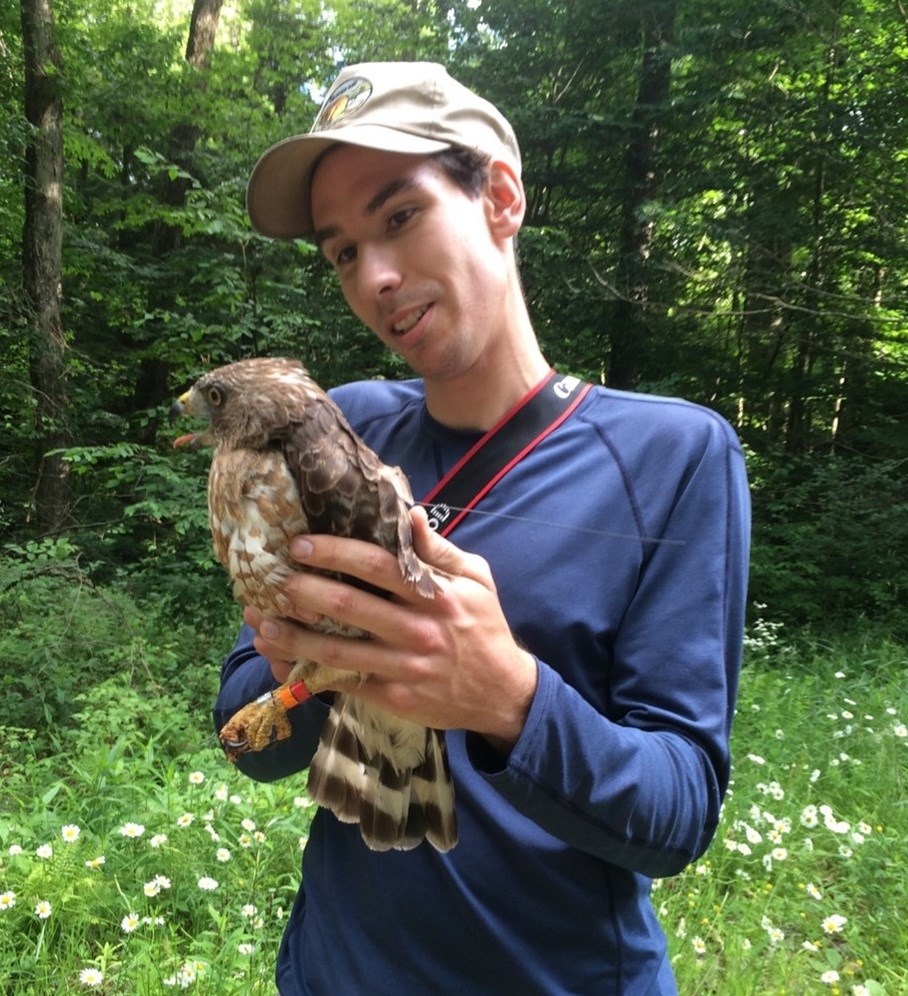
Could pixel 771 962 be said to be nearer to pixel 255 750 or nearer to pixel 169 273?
pixel 255 750

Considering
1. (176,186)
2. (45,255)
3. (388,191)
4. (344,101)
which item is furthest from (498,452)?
(176,186)

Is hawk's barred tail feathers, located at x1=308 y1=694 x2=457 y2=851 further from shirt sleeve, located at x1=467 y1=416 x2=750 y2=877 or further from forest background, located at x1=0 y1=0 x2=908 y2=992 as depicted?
forest background, located at x1=0 y1=0 x2=908 y2=992

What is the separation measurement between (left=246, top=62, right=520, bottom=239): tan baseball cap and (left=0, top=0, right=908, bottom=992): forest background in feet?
14.7

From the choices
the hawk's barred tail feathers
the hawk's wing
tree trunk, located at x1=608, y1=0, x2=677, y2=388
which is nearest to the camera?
the hawk's wing

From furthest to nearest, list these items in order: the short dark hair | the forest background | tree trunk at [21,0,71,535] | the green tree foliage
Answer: the green tree foliage → tree trunk at [21,0,71,535] → the forest background → the short dark hair

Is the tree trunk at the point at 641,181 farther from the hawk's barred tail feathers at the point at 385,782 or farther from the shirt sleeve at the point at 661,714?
the hawk's barred tail feathers at the point at 385,782

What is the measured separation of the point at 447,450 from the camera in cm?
166

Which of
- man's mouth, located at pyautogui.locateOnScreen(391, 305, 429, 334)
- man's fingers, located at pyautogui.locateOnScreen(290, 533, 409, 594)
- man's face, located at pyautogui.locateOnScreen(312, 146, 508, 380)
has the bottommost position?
man's fingers, located at pyautogui.locateOnScreen(290, 533, 409, 594)

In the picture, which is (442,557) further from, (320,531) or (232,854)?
(232,854)

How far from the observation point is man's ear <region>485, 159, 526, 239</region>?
166cm

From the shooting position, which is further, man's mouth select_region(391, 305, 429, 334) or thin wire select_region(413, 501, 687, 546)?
man's mouth select_region(391, 305, 429, 334)

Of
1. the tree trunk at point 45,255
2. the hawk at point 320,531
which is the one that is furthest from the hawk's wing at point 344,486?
the tree trunk at point 45,255

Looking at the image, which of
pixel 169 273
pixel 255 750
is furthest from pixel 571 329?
pixel 255 750

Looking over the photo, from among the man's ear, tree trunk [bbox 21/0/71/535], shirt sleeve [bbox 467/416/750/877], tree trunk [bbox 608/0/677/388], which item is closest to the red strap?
shirt sleeve [bbox 467/416/750/877]
